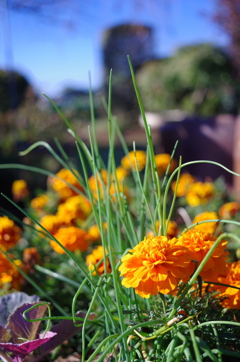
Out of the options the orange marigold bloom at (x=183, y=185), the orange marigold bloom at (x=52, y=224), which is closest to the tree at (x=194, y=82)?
the orange marigold bloom at (x=183, y=185)

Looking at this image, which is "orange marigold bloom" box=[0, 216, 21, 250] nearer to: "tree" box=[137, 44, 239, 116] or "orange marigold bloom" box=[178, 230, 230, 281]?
"orange marigold bloom" box=[178, 230, 230, 281]

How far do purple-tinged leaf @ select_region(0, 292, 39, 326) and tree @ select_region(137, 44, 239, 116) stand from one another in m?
5.79

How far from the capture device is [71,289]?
3.95 feet

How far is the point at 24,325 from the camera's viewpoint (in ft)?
2.65

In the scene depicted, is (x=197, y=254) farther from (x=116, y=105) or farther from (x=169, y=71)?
(x=116, y=105)

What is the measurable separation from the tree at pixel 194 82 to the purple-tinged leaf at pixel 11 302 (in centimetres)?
579

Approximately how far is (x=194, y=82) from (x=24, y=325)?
6.63 m

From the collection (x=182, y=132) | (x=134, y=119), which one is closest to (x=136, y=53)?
(x=134, y=119)

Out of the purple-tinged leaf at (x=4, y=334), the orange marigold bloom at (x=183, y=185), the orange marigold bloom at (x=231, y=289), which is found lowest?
the orange marigold bloom at (x=183, y=185)

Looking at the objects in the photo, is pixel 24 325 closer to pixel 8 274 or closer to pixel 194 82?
pixel 8 274

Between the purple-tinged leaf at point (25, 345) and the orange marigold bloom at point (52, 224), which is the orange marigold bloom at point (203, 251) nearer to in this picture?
the purple-tinged leaf at point (25, 345)

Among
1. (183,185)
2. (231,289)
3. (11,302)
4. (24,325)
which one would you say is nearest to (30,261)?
(11,302)

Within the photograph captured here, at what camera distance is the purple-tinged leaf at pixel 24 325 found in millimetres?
798

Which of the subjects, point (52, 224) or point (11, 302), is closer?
point (11, 302)
